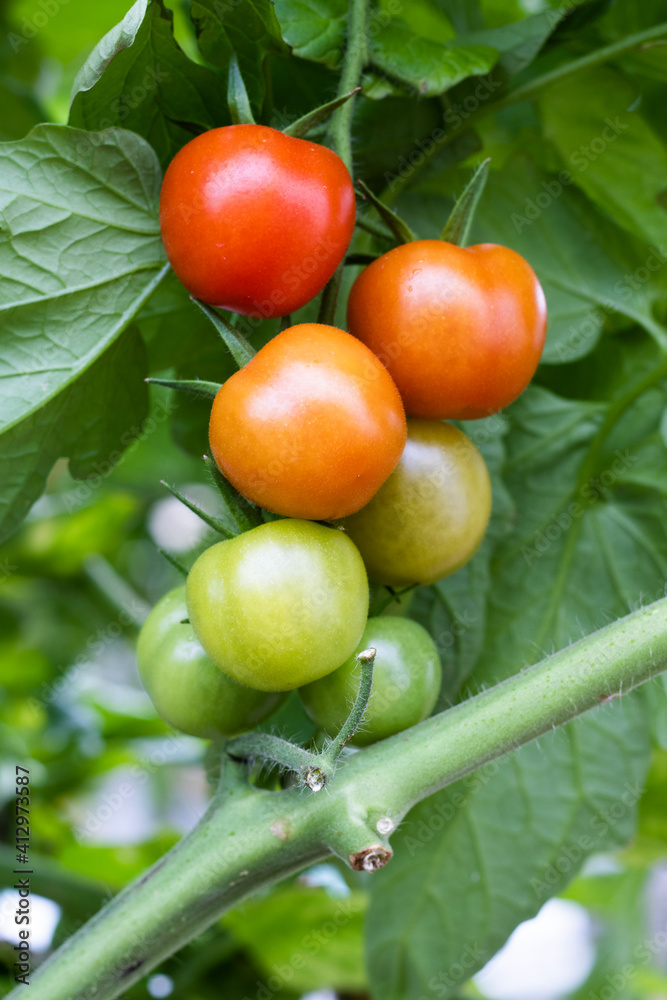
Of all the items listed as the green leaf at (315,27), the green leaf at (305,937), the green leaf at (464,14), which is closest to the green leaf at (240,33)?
the green leaf at (315,27)

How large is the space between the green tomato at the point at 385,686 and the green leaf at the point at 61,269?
231 millimetres

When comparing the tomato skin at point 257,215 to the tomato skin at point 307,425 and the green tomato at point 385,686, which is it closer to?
the tomato skin at point 307,425

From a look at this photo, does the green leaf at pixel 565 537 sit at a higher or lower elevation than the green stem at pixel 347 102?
lower

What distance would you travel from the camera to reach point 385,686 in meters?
0.48

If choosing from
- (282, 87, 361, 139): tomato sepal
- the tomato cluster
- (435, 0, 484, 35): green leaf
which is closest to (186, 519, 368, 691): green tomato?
the tomato cluster

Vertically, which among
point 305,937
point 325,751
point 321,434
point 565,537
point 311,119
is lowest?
point 305,937

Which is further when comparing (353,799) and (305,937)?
(305,937)

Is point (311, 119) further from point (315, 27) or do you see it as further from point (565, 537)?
point (565, 537)

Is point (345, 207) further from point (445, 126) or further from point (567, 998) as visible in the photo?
point (567, 998)

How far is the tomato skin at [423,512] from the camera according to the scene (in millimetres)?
498

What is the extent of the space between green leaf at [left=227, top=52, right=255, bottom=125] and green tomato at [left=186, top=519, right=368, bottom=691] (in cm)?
23

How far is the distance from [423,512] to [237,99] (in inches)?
9.9

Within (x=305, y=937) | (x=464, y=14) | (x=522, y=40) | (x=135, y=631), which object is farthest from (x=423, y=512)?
(x=135, y=631)

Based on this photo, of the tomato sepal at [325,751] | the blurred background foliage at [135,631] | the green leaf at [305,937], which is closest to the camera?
the tomato sepal at [325,751]
